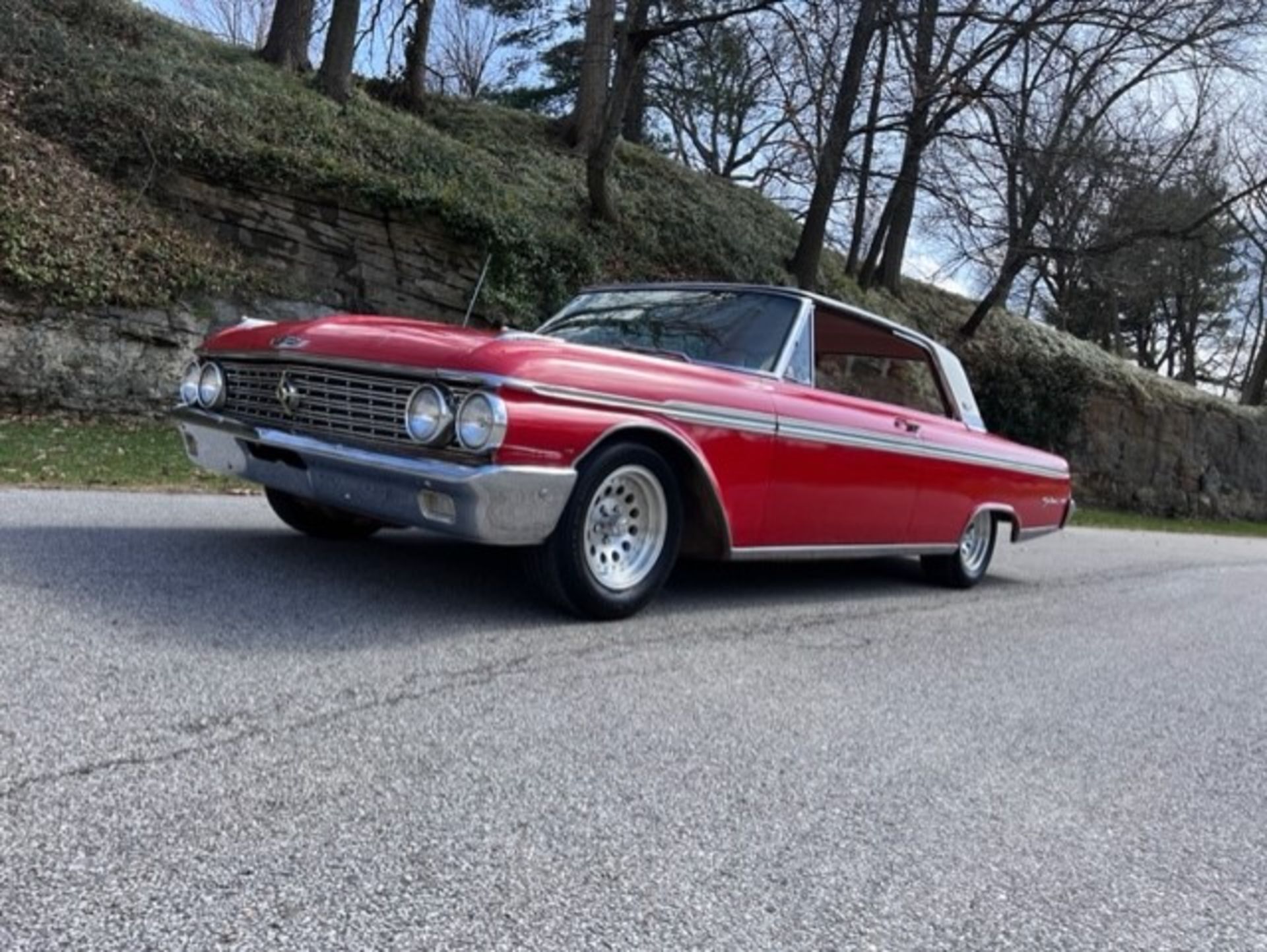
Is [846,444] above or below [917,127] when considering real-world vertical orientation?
below

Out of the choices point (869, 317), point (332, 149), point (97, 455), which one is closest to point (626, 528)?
point (869, 317)

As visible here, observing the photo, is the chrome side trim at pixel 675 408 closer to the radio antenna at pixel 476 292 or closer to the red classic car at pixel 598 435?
the red classic car at pixel 598 435

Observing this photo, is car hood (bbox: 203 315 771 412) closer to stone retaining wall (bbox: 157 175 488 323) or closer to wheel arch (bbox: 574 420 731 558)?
Result: wheel arch (bbox: 574 420 731 558)

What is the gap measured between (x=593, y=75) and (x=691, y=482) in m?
16.4

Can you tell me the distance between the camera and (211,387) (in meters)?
4.56

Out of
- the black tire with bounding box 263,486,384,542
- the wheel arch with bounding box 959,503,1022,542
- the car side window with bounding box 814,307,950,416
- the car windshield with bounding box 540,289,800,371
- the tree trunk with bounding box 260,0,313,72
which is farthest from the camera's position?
the tree trunk with bounding box 260,0,313,72

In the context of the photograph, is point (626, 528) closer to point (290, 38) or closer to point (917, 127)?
point (917, 127)

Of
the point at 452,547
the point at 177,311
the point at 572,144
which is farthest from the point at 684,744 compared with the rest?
the point at 572,144

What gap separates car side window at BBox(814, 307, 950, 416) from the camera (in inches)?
223

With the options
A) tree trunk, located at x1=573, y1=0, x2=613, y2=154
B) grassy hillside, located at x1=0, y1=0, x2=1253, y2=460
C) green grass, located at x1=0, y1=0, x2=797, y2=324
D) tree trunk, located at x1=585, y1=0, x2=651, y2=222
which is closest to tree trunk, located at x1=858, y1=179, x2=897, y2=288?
grassy hillside, located at x1=0, y1=0, x2=1253, y2=460

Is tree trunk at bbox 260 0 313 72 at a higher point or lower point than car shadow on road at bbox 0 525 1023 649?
higher

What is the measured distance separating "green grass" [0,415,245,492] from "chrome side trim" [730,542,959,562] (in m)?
4.62

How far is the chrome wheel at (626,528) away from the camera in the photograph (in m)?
4.16

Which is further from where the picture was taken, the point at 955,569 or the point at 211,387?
the point at 955,569
